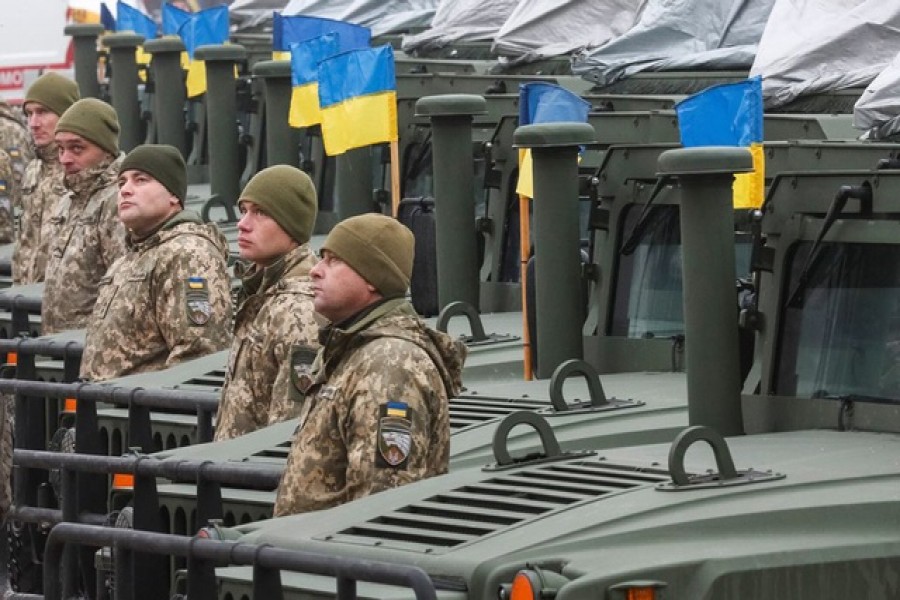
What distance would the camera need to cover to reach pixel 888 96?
8547 mm

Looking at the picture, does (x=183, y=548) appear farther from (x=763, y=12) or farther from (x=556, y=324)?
(x=763, y=12)

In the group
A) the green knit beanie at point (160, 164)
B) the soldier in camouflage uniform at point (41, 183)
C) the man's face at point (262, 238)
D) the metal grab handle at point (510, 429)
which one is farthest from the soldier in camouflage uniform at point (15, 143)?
the metal grab handle at point (510, 429)

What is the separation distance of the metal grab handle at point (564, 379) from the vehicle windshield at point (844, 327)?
68 cm

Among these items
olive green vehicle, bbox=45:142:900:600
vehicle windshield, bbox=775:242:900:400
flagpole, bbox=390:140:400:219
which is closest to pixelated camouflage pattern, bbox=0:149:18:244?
flagpole, bbox=390:140:400:219

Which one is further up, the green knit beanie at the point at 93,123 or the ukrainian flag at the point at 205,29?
the ukrainian flag at the point at 205,29

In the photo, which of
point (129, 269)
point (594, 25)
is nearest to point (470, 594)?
point (129, 269)

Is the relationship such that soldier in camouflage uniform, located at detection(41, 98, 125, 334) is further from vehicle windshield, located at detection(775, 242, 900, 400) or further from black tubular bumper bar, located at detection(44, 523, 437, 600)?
vehicle windshield, located at detection(775, 242, 900, 400)

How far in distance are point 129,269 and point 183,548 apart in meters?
3.05

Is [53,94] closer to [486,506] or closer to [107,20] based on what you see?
[107,20]

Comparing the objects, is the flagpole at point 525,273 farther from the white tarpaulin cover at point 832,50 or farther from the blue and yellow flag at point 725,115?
the white tarpaulin cover at point 832,50

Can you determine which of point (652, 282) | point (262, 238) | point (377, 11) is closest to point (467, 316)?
point (652, 282)

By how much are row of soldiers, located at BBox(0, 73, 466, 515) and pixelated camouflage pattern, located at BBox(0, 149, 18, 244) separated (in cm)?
327

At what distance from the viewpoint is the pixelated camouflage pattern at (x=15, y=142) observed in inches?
630

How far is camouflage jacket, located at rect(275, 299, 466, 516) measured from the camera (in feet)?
22.6
